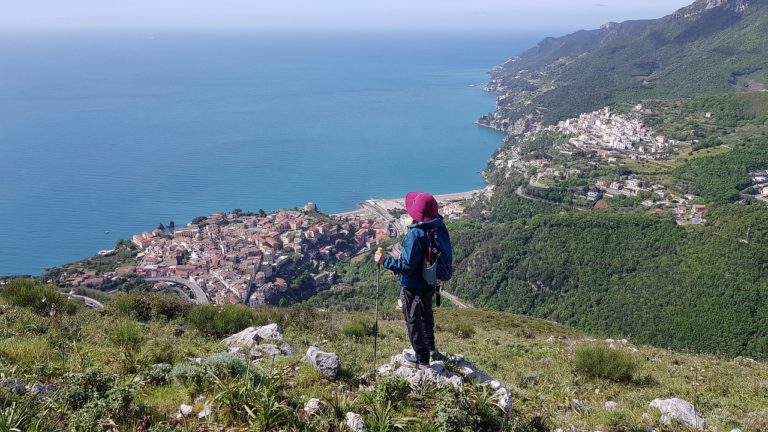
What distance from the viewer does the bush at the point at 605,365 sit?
5.99 metres

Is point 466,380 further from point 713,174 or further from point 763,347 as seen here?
point 713,174

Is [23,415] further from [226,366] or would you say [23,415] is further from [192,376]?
[226,366]

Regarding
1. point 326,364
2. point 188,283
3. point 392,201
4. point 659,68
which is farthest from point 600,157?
point 659,68

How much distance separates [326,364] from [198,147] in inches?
2873

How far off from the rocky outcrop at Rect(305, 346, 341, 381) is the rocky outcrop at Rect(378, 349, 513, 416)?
1.48 ft

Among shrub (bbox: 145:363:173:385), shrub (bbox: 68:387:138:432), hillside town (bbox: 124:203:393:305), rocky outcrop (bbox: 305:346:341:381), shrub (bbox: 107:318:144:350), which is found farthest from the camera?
hillside town (bbox: 124:203:393:305)

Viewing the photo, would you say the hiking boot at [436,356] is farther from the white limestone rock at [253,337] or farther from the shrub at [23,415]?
the shrub at [23,415]

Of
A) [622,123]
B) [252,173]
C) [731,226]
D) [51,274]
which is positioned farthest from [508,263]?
[622,123]

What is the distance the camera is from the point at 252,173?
6234 centimetres

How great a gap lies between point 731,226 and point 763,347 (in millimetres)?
14527

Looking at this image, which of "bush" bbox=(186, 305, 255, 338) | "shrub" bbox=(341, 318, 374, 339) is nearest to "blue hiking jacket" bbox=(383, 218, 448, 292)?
"shrub" bbox=(341, 318, 374, 339)

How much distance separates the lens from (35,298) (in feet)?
23.9

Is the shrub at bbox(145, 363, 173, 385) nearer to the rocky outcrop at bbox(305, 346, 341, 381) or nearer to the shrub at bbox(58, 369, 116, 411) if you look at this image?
the shrub at bbox(58, 369, 116, 411)

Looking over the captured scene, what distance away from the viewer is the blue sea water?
47.7 metres
